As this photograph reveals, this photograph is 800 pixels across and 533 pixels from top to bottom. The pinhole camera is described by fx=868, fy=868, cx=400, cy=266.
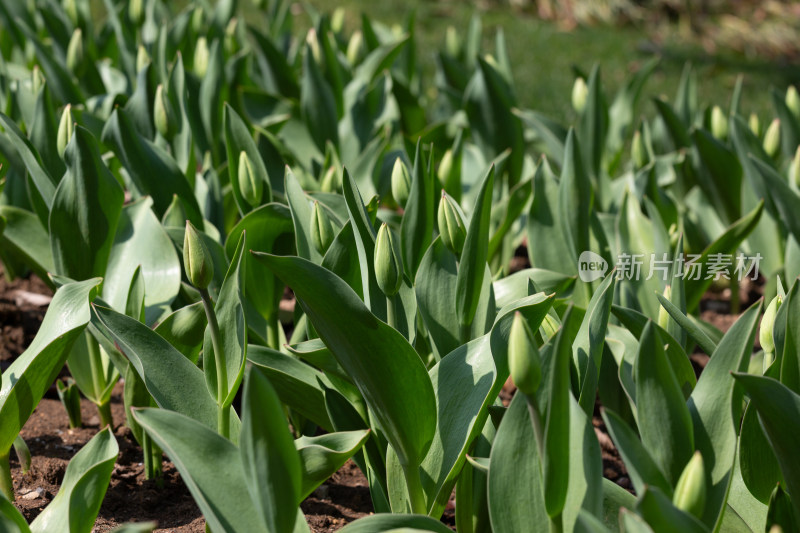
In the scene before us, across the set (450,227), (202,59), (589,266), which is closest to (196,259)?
(450,227)

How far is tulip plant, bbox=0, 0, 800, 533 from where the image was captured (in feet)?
3.83

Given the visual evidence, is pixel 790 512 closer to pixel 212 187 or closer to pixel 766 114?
pixel 212 187

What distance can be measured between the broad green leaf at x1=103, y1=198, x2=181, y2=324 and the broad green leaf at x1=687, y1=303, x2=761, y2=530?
1107 millimetres

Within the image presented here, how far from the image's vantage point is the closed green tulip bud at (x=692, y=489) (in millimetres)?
1025

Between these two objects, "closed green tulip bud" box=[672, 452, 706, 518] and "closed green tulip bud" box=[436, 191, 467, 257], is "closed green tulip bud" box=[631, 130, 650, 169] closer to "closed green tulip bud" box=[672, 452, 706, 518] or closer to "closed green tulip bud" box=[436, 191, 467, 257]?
"closed green tulip bud" box=[436, 191, 467, 257]

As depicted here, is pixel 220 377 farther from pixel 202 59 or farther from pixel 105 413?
pixel 202 59

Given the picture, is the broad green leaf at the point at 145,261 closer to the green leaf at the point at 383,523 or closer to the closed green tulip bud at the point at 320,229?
the closed green tulip bud at the point at 320,229

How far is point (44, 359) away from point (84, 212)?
482 millimetres

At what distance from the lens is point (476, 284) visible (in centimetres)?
150

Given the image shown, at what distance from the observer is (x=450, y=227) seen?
152cm

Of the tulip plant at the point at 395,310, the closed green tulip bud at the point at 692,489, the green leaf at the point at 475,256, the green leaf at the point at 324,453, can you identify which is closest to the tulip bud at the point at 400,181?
the tulip plant at the point at 395,310

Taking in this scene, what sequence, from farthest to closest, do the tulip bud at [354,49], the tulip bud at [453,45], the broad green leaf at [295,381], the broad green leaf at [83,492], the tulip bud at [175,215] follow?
the tulip bud at [453,45] < the tulip bud at [354,49] < the tulip bud at [175,215] < the broad green leaf at [295,381] < the broad green leaf at [83,492]

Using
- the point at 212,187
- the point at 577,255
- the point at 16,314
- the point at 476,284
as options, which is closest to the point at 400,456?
the point at 476,284

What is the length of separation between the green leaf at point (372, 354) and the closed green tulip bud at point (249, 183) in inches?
25.6
